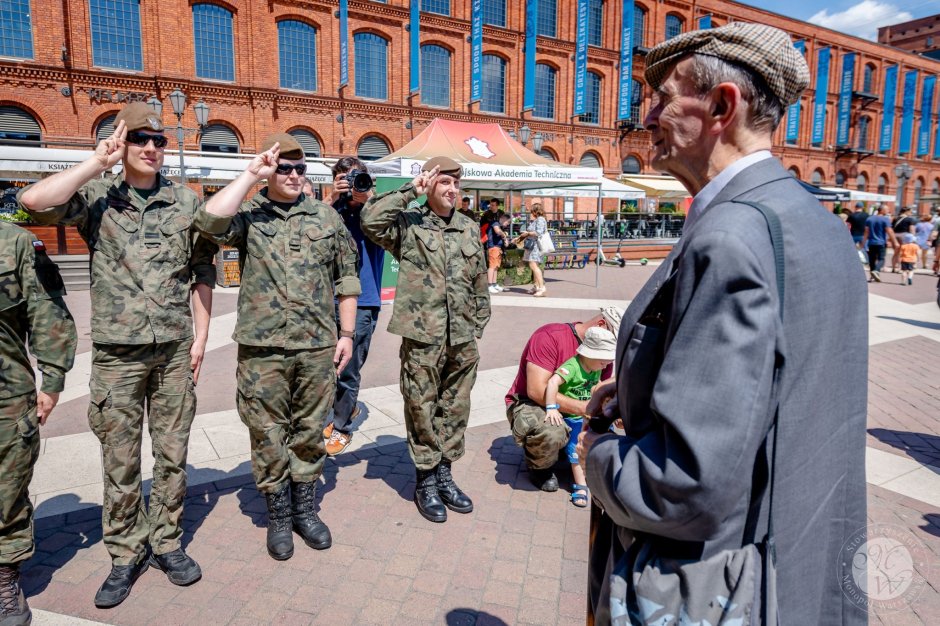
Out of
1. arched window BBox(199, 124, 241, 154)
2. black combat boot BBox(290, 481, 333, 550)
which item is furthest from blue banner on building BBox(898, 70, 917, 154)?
black combat boot BBox(290, 481, 333, 550)

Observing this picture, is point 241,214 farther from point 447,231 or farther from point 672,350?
point 672,350

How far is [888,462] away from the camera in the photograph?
4.45 m

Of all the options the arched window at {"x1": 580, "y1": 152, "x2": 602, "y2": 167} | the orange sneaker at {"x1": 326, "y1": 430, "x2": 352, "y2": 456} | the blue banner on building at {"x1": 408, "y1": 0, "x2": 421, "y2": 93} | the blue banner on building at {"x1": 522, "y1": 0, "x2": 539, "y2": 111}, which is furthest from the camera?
the arched window at {"x1": 580, "y1": 152, "x2": 602, "y2": 167}

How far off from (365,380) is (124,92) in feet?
69.6

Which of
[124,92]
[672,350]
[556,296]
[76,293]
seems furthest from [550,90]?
[672,350]

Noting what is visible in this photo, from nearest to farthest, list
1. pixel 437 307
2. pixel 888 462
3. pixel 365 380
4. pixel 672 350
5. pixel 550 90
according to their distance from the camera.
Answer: pixel 672 350, pixel 437 307, pixel 888 462, pixel 365 380, pixel 550 90

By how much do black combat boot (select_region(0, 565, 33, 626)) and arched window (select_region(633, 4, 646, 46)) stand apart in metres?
36.7

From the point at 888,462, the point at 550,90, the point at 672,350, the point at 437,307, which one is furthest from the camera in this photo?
the point at 550,90

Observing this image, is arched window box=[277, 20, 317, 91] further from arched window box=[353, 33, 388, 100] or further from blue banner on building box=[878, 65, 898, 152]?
blue banner on building box=[878, 65, 898, 152]

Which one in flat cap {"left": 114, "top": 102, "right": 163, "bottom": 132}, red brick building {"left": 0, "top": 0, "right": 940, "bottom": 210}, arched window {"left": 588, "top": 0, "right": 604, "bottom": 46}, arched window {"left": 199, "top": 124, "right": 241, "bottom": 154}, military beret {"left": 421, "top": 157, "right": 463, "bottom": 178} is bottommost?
military beret {"left": 421, "top": 157, "right": 463, "bottom": 178}

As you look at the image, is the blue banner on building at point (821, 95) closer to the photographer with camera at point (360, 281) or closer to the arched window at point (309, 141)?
the arched window at point (309, 141)

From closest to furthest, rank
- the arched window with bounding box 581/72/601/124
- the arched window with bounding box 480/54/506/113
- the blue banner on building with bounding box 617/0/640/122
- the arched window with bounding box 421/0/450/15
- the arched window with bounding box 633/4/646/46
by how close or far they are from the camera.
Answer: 1. the arched window with bounding box 421/0/450/15
2. the arched window with bounding box 480/54/506/113
3. the blue banner on building with bounding box 617/0/640/122
4. the arched window with bounding box 581/72/601/124
5. the arched window with bounding box 633/4/646/46

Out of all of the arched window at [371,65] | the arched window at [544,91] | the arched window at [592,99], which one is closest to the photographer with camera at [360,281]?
the arched window at [371,65]

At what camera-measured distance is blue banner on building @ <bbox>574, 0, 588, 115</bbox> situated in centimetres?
3027
